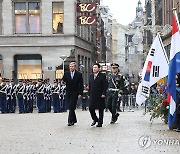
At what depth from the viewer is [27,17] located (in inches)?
1853

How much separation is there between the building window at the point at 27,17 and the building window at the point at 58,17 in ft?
4.38

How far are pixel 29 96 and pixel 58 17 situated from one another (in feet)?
57.5

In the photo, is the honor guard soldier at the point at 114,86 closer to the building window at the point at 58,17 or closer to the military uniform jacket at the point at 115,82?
the military uniform jacket at the point at 115,82

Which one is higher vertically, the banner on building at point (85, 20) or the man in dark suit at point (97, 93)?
the banner on building at point (85, 20)

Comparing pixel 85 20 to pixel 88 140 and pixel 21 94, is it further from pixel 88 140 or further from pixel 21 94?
pixel 88 140

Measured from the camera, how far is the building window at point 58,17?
47438mm

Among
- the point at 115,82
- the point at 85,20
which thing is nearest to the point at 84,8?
the point at 85,20

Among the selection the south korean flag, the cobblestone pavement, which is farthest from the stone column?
the cobblestone pavement

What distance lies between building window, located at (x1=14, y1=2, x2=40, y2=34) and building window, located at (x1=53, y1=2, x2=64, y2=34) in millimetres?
1334

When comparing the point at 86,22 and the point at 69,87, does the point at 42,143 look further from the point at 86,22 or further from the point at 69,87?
the point at 86,22

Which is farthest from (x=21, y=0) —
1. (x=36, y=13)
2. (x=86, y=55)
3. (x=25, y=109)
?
(x=25, y=109)

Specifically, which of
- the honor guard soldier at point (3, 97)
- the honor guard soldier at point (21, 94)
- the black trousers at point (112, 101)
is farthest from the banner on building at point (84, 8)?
the black trousers at point (112, 101)

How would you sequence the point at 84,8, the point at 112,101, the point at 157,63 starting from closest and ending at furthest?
the point at 112,101, the point at 157,63, the point at 84,8

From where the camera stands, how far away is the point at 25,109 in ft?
102
